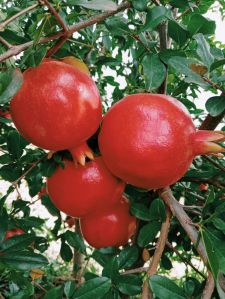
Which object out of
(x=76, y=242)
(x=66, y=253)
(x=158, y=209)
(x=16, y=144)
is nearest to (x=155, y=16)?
(x=158, y=209)

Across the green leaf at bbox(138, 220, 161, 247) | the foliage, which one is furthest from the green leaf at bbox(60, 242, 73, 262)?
the green leaf at bbox(138, 220, 161, 247)

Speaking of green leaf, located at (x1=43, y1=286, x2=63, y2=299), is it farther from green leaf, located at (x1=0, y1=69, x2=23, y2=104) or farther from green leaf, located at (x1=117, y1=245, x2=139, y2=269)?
green leaf, located at (x1=0, y1=69, x2=23, y2=104)

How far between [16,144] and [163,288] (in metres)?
0.48

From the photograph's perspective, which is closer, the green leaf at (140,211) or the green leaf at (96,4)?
the green leaf at (96,4)

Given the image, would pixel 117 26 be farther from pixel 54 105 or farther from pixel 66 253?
pixel 66 253

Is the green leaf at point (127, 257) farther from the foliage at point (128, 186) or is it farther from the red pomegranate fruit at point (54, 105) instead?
the red pomegranate fruit at point (54, 105)

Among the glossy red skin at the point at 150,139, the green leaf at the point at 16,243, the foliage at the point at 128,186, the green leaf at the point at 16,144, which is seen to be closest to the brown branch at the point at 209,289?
the foliage at the point at 128,186

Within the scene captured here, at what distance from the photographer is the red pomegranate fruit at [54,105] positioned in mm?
617

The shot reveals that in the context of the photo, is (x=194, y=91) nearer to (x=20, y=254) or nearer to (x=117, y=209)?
(x=117, y=209)

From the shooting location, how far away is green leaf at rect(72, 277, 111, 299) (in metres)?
0.73

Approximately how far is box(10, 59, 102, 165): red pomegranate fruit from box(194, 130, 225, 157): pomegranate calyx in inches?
6.7

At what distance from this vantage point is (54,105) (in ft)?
2.03

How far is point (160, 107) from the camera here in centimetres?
66

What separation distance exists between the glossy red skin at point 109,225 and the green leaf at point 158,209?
0.10 meters
